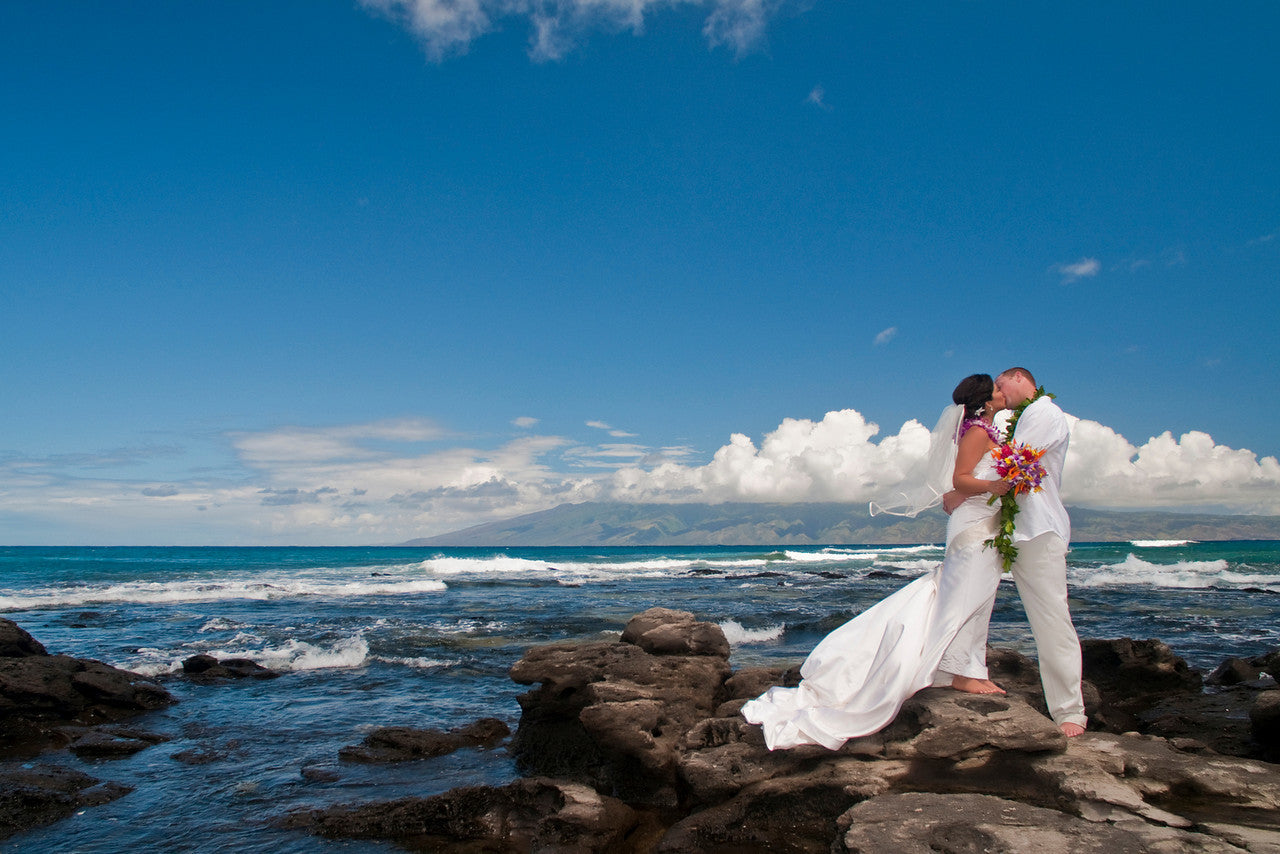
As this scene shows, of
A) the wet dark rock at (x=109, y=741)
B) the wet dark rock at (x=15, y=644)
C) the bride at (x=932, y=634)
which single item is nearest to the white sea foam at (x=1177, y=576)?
the bride at (x=932, y=634)

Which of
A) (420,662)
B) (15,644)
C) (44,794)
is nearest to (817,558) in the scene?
(420,662)

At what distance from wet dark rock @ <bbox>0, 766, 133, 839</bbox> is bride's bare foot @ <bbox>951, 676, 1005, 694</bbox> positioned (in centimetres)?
825

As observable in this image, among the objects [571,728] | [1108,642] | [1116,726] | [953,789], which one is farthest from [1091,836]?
[1108,642]

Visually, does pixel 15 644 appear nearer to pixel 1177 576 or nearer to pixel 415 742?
pixel 415 742

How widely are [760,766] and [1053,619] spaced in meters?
2.60

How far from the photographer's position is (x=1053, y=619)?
220 inches

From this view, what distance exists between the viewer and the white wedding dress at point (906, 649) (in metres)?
5.70

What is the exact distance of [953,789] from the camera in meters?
5.23

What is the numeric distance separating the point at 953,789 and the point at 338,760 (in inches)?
270

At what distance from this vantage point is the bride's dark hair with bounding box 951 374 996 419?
587cm

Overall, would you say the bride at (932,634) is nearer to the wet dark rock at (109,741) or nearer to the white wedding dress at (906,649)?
the white wedding dress at (906,649)

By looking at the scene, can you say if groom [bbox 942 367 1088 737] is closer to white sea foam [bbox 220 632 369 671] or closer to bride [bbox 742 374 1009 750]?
bride [bbox 742 374 1009 750]

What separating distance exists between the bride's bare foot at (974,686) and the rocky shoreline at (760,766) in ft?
0.48

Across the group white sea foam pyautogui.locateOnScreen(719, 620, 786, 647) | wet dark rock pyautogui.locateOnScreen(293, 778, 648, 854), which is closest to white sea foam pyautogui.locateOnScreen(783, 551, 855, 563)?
white sea foam pyautogui.locateOnScreen(719, 620, 786, 647)
